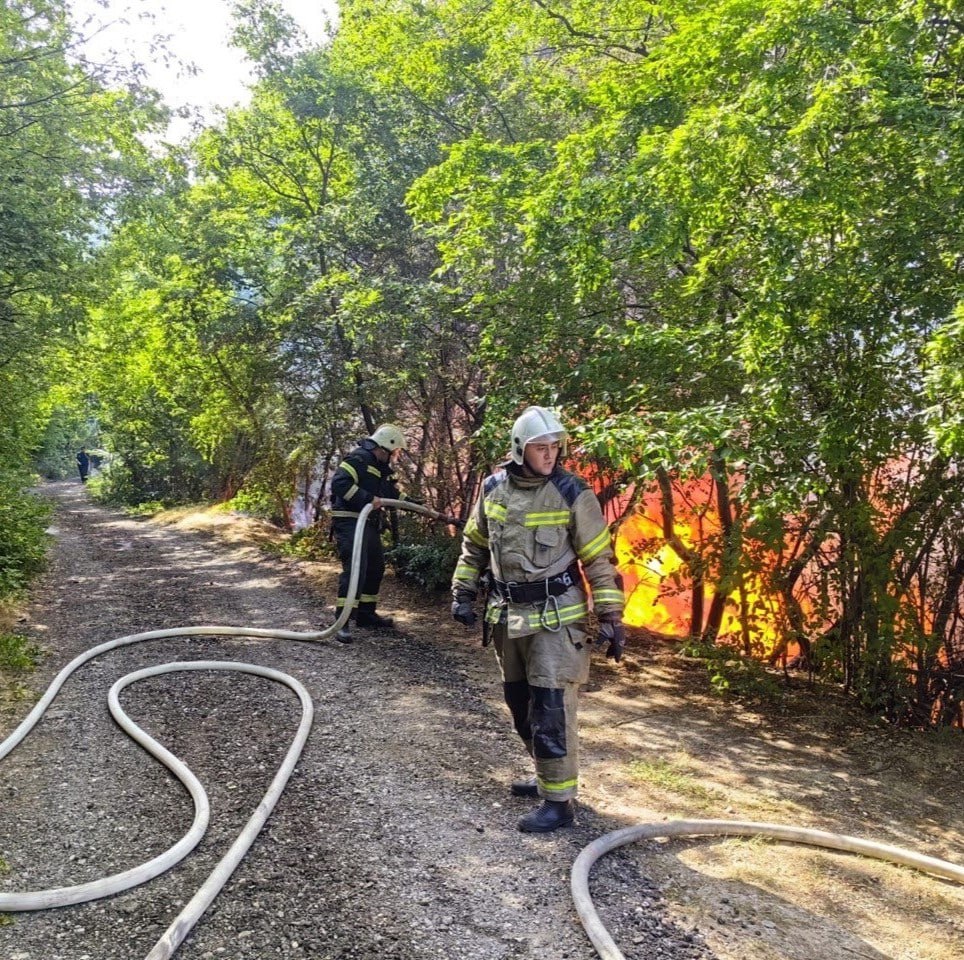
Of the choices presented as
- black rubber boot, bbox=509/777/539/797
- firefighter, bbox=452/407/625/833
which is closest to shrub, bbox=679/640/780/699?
black rubber boot, bbox=509/777/539/797

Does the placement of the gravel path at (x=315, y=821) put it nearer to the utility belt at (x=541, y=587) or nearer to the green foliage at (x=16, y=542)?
the utility belt at (x=541, y=587)

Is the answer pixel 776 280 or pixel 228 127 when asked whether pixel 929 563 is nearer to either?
pixel 776 280

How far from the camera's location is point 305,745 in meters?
4.29

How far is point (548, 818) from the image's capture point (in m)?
3.44

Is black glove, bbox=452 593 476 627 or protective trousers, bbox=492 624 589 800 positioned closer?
protective trousers, bbox=492 624 589 800

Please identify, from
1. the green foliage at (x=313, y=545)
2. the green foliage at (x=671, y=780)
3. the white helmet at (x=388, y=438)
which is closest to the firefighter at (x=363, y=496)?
the white helmet at (x=388, y=438)

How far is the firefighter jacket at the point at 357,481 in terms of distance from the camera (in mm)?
6883

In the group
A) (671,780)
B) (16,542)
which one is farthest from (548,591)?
(16,542)

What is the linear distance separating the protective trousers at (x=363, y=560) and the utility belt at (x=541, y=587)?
350 cm

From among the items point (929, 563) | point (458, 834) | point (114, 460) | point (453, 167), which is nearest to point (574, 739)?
point (458, 834)

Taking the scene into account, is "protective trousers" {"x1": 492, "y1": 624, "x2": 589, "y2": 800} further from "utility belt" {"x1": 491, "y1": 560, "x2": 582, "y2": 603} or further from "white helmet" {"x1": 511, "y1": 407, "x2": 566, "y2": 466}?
"white helmet" {"x1": 511, "y1": 407, "x2": 566, "y2": 466}

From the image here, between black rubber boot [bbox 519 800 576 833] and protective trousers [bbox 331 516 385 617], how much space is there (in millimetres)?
3643

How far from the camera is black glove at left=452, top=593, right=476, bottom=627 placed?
3.79 meters

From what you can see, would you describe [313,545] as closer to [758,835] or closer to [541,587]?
[541,587]
